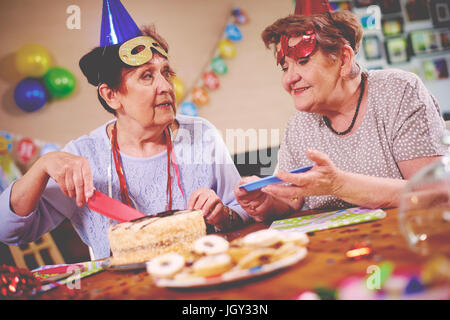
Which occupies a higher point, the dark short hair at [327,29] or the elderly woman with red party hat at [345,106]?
the dark short hair at [327,29]

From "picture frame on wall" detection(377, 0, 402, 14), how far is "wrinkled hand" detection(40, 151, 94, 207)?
2.89 meters

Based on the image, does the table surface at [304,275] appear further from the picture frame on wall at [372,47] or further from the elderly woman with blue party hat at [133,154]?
the picture frame on wall at [372,47]

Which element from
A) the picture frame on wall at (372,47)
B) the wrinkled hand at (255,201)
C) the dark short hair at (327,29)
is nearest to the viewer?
the wrinkled hand at (255,201)

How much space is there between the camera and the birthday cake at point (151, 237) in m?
0.95

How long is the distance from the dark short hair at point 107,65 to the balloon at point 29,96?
53 cm

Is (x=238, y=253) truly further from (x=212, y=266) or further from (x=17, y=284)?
(x=17, y=284)

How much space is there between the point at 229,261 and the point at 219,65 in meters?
1.59

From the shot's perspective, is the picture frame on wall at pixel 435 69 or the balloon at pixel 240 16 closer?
the balloon at pixel 240 16

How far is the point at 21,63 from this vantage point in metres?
2.05

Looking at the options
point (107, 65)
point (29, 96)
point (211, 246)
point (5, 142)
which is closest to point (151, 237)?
point (211, 246)

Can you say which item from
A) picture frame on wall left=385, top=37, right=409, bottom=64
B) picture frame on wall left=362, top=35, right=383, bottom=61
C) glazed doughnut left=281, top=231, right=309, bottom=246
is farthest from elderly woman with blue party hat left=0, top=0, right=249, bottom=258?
picture frame on wall left=385, top=37, right=409, bottom=64

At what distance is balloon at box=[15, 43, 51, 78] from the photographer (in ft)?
6.20

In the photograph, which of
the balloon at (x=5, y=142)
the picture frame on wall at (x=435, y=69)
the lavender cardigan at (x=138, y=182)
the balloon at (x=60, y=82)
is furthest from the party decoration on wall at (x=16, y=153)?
the picture frame on wall at (x=435, y=69)

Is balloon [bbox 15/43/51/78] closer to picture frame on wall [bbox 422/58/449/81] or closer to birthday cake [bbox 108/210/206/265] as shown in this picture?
birthday cake [bbox 108/210/206/265]
